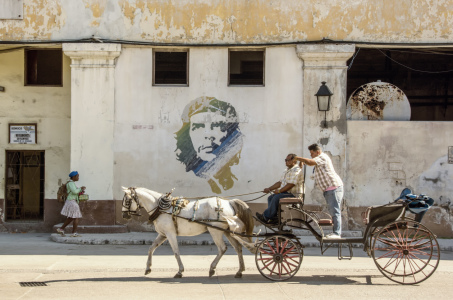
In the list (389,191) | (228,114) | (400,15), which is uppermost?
(400,15)

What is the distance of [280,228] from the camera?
34.7ft

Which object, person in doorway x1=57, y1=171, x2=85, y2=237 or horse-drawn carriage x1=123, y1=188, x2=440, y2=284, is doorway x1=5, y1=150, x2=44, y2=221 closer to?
person in doorway x1=57, y1=171, x2=85, y2=237

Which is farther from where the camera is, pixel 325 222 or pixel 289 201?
pixel 325 222

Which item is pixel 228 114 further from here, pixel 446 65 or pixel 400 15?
pixel 446 65

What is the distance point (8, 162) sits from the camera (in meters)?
18.3

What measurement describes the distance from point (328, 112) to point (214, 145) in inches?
123

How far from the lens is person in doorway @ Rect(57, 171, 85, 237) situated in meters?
16.3

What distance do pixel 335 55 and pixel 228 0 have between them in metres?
3.15

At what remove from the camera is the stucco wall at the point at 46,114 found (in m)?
18.2

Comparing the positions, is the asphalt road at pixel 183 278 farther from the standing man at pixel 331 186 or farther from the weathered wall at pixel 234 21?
the weathered wall at pixel 234 21

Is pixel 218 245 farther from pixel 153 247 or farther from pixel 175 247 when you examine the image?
pixel 153 247

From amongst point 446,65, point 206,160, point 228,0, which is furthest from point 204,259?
point 446,65

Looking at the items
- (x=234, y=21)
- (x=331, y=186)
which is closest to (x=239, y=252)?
(x=331, y=186)

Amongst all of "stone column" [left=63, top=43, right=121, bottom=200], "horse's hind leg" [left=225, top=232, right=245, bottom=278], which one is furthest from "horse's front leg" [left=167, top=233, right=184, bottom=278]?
"stone column" [left=63, top=43, right=121, bottom=200]
